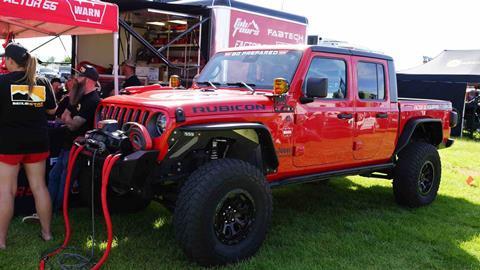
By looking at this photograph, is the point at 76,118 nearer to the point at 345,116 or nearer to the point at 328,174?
the point at 328,174

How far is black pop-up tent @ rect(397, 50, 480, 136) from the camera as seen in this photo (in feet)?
51.1

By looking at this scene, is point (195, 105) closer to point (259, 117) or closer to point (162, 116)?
point (162, 116)

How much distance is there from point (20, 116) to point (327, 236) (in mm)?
2977

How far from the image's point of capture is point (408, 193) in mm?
5688

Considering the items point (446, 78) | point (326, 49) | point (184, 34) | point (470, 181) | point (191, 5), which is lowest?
point (470, 181)

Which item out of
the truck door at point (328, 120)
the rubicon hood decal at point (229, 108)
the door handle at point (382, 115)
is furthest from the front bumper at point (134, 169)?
the door handle at point (382, 115)

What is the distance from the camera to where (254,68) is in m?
4.78

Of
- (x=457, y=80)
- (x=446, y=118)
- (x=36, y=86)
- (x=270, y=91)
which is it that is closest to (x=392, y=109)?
(x=446, y=118)

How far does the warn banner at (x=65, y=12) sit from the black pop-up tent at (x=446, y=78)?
40.5 feet

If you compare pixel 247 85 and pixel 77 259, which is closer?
pixel 77 259

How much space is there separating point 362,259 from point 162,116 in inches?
82.8

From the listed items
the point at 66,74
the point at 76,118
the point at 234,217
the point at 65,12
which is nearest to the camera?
the point at 234,217

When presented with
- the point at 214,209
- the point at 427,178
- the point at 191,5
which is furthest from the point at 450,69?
the point at 214,209

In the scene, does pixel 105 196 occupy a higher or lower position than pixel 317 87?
lower
